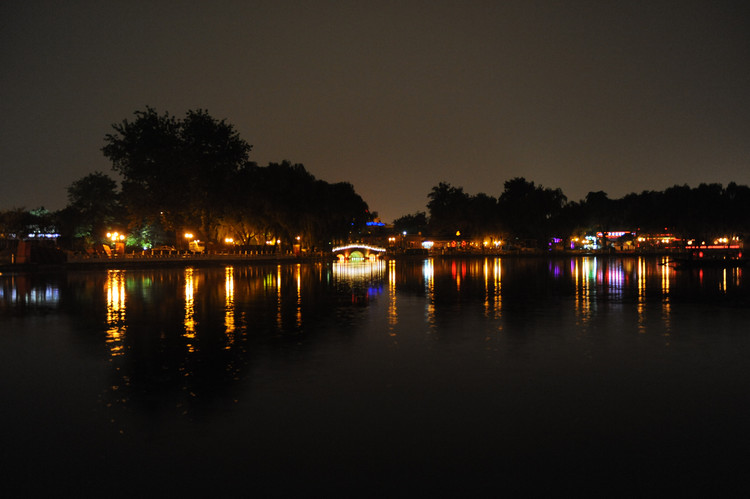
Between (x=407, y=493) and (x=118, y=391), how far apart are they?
5.43m

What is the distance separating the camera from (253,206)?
7106 cm

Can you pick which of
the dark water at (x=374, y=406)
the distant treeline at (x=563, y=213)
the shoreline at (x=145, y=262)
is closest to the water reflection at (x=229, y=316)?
the dark water at (x=374, y=406)

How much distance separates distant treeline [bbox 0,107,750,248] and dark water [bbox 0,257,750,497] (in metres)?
49.6

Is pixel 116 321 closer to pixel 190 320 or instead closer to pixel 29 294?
pixel 190 320

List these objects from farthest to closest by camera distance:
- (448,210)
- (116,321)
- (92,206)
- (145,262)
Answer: (448,210) → (92,206) → (145,262) → (116,321)

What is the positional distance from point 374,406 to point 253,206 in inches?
2555

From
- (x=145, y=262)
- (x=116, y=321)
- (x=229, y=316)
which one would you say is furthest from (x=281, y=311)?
(x=145, y=262)

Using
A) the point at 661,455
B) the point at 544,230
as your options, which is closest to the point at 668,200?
the point at 544,230

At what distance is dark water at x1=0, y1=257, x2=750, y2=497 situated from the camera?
584 cm

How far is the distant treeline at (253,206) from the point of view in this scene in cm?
6344

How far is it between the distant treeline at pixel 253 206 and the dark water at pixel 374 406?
49.6m

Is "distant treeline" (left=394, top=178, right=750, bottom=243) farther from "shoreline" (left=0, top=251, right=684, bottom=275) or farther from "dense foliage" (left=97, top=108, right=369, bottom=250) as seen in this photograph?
"shoreline" (left=0, top=251, right=684, bottom=275)

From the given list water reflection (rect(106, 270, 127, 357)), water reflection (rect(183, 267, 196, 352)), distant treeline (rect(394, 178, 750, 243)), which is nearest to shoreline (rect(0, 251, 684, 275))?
water reflection (rect(106, 270, 127, 357))

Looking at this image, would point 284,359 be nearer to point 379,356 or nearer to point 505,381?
point 379,356
